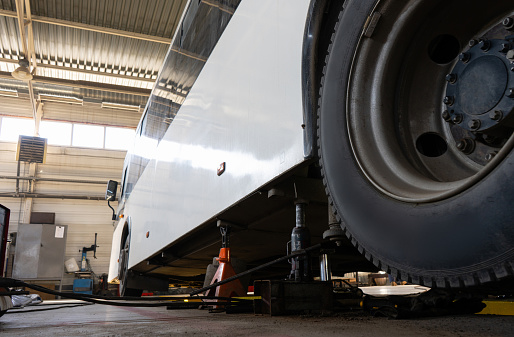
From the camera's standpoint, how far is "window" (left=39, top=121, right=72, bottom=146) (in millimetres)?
14477

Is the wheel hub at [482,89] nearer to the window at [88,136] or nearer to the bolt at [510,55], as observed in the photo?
the bolt at [510,55]

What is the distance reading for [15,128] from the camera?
1427cm

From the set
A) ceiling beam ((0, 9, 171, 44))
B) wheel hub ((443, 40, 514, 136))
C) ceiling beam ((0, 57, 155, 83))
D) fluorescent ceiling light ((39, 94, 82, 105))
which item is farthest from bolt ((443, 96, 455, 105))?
fluorescent ceiling light ((39, 94, 82, 105))

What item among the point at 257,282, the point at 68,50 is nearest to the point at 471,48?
the point at 257,282

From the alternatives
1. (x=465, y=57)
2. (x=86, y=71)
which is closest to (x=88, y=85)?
(x=86, y=71)

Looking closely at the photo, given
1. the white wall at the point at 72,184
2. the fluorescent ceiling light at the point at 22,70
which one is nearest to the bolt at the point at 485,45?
the fluorescent ceiling light at the point at 22,70

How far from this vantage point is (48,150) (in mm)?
14227

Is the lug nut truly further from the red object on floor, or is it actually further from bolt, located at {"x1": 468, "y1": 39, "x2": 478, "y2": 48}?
the red object on floor

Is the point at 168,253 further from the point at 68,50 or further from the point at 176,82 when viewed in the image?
the point at 68,50

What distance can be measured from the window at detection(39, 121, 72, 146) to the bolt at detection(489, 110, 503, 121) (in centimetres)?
1551

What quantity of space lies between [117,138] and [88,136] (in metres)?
1.00

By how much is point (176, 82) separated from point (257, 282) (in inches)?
93.3

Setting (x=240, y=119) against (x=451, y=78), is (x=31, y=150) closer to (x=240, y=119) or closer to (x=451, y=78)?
(x=240, y=119)

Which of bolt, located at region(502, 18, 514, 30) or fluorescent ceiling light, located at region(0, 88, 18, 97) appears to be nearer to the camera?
bolt, located at region(502, 18, 514, 30)
